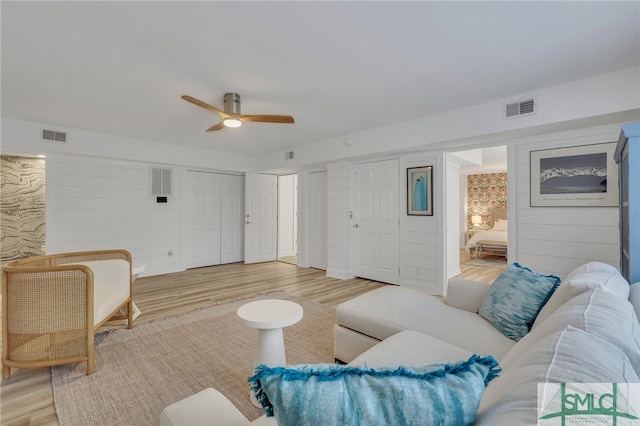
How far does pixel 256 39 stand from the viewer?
2102 mm

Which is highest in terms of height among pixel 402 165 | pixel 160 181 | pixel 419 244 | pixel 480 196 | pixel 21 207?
pixel 402 165

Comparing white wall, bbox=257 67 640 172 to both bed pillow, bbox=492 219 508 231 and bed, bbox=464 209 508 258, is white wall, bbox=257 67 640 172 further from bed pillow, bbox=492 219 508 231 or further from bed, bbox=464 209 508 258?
bed pillow, bbox=492 219 508 231

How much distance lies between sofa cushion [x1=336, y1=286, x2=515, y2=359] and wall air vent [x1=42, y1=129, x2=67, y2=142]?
4698 millimetres

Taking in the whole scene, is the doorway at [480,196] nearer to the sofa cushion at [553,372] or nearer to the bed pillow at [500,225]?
the bed pillow at [500,225]

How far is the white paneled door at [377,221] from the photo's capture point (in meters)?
4.81

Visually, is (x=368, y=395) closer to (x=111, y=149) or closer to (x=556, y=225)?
(x=556, y=225)

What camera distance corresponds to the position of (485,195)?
337 inches

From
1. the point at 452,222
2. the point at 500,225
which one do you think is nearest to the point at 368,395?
the point at 452,222

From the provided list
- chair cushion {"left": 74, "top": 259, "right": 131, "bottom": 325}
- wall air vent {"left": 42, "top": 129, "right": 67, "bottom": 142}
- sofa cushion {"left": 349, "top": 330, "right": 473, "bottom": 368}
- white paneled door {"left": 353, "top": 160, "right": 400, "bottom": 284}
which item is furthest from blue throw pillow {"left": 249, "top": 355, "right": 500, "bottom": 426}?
wall air vent {"left": 42, "top": 129, "right": 67, "bottom": 142}

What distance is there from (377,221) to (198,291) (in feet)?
9.88

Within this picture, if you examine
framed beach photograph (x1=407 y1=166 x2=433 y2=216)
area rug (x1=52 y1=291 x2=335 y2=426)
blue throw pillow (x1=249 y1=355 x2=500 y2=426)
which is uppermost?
framed beach photograph (x1=407 y1=166 x2=433 y2=216)

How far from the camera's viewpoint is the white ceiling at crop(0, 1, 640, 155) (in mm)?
1828

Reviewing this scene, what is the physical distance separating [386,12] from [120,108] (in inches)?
128

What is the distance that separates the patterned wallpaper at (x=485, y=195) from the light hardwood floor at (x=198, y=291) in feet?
10.5
